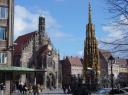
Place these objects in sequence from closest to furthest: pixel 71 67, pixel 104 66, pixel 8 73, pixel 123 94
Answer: pixel 123 94, pixel 8 73, pixel 71 67, pixel 104 66

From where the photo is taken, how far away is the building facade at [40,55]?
361ft

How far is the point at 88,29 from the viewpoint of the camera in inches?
4432

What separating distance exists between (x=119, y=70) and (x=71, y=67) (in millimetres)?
27512

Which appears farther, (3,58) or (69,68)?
(69,68)

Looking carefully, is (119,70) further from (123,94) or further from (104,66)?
(123,94)

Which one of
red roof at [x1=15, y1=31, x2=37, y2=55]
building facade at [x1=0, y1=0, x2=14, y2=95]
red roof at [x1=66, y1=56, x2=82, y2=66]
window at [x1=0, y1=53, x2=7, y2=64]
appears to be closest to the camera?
window at [x1=0, y1=53, x2=7, y2=64]

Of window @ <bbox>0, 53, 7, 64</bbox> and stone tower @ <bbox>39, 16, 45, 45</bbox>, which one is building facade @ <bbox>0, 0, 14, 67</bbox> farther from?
stone tower @ <bbox>39, 16, 45, 45</bbox>

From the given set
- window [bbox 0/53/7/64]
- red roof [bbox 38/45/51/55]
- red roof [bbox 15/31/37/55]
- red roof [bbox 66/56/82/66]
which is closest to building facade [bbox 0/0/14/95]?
window [bbox 0/53/7/64]

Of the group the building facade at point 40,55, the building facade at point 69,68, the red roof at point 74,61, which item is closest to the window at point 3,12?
the building facade at point 40,55

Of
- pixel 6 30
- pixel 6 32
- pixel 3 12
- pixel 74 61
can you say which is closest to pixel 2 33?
pixel 6 32

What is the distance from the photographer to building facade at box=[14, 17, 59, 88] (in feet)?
361

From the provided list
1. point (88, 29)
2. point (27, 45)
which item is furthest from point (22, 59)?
point (88, 29)

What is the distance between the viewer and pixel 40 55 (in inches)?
4515

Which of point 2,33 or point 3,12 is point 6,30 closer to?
point 2,33
